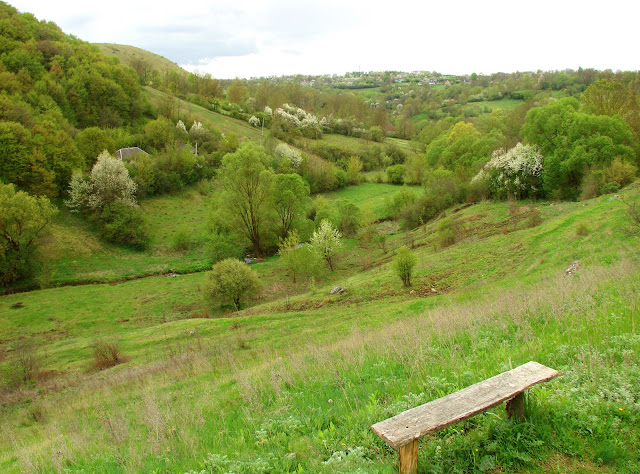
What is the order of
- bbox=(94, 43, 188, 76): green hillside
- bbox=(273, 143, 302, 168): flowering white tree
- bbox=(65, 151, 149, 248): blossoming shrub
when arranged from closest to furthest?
bbox=(65, 151, 149, 248): blossoming shrub < bbox=(273, 143, 302, 168): flowering white tree < bbox=(94, 43, 188, 76): green hillside

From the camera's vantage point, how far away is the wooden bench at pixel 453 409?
11.5 feet

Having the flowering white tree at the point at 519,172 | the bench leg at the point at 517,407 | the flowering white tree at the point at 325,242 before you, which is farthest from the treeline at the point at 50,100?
the bench leg at the point at 517,407

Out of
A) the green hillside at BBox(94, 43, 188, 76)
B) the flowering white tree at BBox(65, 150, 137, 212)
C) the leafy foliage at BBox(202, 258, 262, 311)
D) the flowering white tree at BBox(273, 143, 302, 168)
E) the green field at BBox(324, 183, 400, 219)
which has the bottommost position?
the leafy foliage at BBox(202, 258, 262, 311)

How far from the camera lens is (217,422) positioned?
19.7ft

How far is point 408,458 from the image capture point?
138 inches

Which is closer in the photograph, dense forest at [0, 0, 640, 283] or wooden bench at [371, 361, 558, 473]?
wooden bench at [371, 361, 558, 473]

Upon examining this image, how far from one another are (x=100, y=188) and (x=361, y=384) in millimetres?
42140

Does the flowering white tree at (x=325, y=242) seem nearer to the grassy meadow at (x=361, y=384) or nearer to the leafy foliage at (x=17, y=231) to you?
the grassy meadow at (x=361, y=384)

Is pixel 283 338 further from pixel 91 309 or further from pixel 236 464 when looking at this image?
pixel 91 309

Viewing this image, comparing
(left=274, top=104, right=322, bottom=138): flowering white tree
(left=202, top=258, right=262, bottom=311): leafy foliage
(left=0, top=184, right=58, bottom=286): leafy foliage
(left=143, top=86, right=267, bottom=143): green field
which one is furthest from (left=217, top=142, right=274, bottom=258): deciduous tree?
(left=274, top=104, right=322, bottom=138): flowering white tree

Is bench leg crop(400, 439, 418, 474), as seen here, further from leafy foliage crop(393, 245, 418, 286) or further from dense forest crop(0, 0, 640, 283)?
dense forest crop(0, 0, 640, 283)

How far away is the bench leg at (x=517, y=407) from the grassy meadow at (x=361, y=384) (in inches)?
3.9

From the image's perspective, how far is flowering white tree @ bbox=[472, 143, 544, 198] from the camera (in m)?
32.8

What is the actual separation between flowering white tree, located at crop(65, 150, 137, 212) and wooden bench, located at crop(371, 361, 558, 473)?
138 ft
